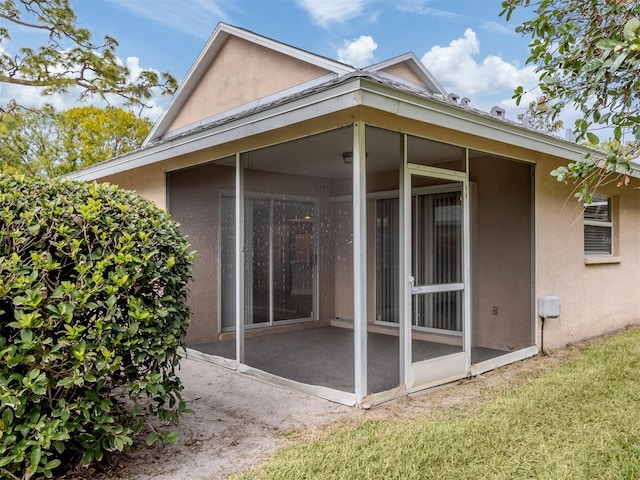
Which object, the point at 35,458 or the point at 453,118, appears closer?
the point at 35,458

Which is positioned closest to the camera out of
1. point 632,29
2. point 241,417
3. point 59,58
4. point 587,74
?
point 632,29

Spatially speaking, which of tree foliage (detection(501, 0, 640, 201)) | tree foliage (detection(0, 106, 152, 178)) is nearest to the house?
tree foliage (detection(501, 0, 640, 201))

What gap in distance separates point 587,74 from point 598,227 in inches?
280

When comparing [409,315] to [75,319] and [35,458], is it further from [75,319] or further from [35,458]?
[35,458]

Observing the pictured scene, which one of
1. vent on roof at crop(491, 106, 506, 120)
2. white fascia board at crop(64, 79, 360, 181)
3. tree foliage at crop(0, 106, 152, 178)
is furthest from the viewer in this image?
tree foliage at crop(0, 106, 152, 178)

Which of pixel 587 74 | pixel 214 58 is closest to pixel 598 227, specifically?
pixel 587 74

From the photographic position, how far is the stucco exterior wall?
22.7 feet

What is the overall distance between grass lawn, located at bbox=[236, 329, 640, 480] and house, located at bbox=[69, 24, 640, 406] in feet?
2.61

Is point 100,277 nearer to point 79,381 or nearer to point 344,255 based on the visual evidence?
point 79,381

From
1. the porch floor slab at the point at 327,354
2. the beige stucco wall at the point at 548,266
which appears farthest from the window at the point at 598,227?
the porch floor slab at the point at 327,354

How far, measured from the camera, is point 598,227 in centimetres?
871

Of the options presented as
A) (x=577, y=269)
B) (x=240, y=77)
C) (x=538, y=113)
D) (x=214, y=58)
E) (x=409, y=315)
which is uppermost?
(x=214, y=58)

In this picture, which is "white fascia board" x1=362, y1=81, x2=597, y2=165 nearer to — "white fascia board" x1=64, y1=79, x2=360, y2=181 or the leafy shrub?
"white fascia board" x1=64, y1=79, x2=360, y2=181

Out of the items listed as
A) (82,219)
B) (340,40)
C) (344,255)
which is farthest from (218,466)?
(340,40)
